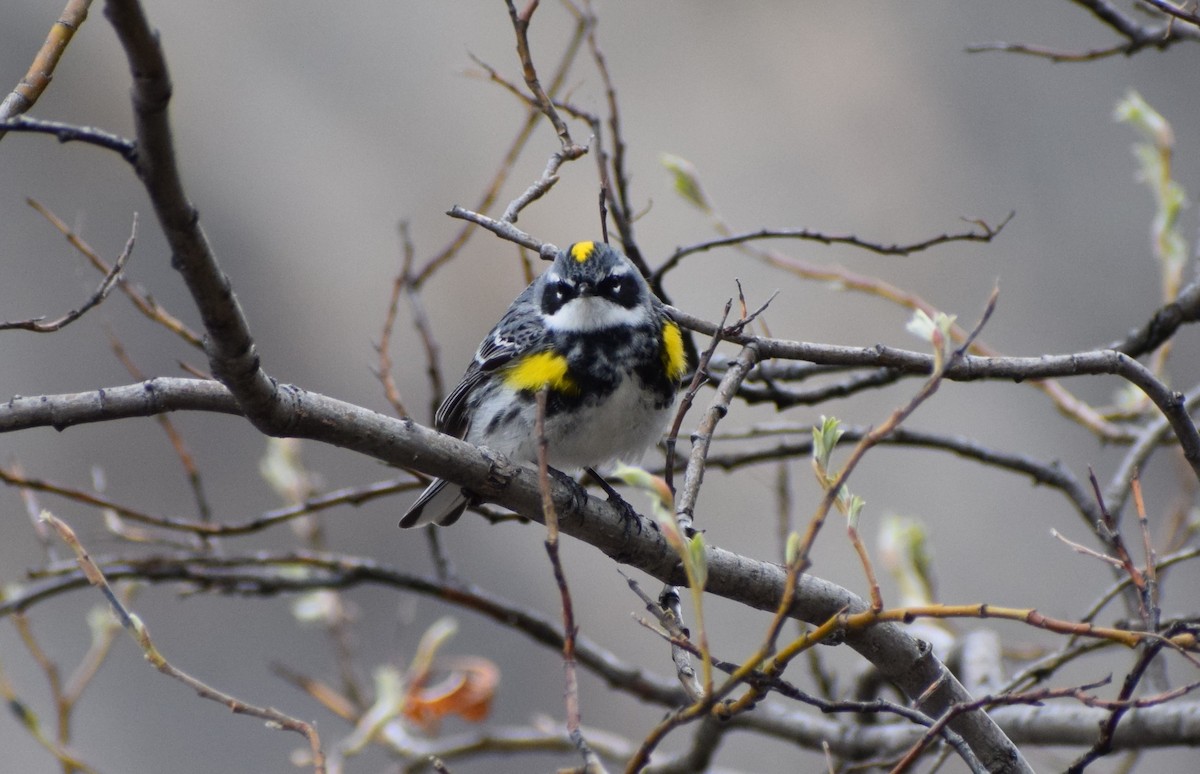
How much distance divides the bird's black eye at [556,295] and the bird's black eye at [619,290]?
Result: 123 millimetres

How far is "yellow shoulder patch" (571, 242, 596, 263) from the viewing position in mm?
4121

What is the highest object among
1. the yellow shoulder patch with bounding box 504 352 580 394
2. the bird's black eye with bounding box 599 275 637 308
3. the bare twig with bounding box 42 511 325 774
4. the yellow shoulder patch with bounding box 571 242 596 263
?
the yellow shoulder patch with bounding box 571 242 596 263

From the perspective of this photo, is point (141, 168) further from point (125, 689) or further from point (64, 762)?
point (125, 689)

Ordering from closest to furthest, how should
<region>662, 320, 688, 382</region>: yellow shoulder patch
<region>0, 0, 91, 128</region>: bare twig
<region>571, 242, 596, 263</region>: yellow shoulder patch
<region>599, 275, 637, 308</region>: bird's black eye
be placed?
<region>0, 0, 91, 128</region>: bare twig → <region>662, 320, 688, 382</region>: yellow shoulder patch → <region>599, 275, 637, 308</region>: bird's black eye → <region>571, 242, 596, 263</region>: yellow shoulder patch

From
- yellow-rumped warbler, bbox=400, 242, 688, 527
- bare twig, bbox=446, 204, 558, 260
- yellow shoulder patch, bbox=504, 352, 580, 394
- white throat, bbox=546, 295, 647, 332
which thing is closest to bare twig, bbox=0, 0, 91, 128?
bare twig, bbox=446, 204, 558, 260

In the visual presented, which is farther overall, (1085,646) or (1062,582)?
(1062,582)

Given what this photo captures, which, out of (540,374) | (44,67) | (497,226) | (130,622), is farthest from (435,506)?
(130,622)

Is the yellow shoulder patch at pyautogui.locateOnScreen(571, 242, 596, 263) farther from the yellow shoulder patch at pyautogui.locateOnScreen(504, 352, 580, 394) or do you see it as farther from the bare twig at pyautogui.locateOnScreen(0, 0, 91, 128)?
the bare twig at pyautogui.locateOnScreen(0, 0, 91, 128)

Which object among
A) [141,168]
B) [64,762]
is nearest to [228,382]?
[141,168]

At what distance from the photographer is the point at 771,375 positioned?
392 cm

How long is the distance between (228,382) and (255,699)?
6888 millimetres

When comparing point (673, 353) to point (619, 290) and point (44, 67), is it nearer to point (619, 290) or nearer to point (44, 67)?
point (619, 290)

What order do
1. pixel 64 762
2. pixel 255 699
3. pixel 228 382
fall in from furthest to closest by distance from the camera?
1. pixel 255 699
2. pixel 64 762
3. pixel 228 382

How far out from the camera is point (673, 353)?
3.89 metres
